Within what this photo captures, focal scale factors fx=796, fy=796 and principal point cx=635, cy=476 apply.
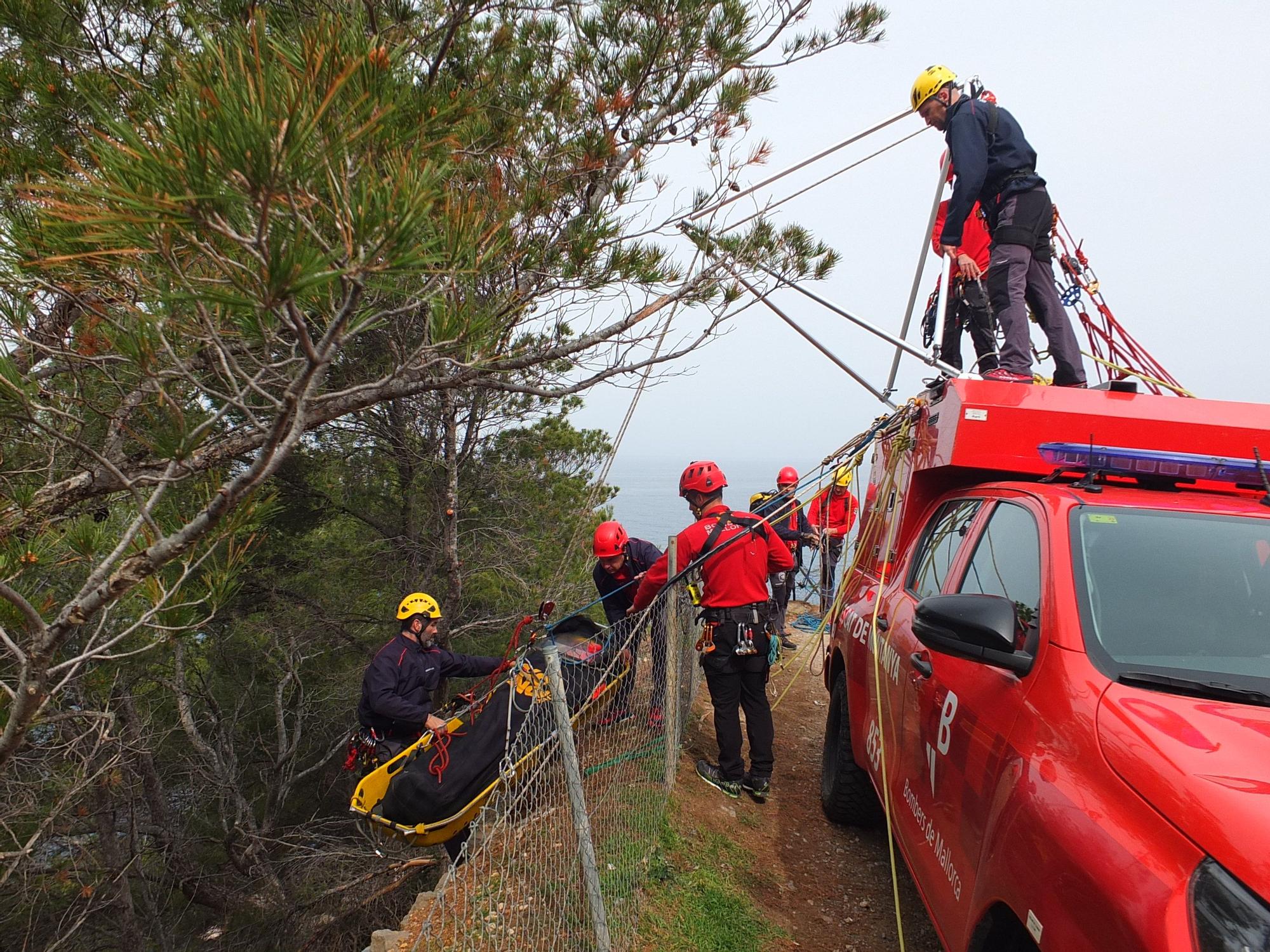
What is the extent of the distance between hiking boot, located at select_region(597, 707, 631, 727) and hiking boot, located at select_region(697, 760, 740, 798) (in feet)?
2.91

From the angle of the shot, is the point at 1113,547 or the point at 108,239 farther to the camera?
the point at 1113,547

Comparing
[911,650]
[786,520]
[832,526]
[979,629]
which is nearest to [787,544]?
[786,520]

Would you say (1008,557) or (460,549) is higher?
(1008,557)

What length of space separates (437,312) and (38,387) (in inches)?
52.1

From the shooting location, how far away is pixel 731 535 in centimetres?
487

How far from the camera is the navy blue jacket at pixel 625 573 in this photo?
6.22 meters

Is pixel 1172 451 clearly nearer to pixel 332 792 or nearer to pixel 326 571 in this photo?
pixel 326 571

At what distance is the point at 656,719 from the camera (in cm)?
462

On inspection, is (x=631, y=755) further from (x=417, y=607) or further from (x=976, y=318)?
(x=976, y=318)

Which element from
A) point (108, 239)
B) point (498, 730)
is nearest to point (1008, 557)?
point (108, 239)

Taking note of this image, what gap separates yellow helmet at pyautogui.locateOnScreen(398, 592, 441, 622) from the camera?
5668 mm

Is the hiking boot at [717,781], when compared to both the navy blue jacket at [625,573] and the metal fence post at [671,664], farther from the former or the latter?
the navy blue jacket at [625,573]

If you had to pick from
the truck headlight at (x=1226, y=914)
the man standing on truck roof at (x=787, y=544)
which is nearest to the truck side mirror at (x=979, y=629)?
the truck headlight at (x=1226, y=914)

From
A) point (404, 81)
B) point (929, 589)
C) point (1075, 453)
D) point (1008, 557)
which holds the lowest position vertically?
point (929, 589)
